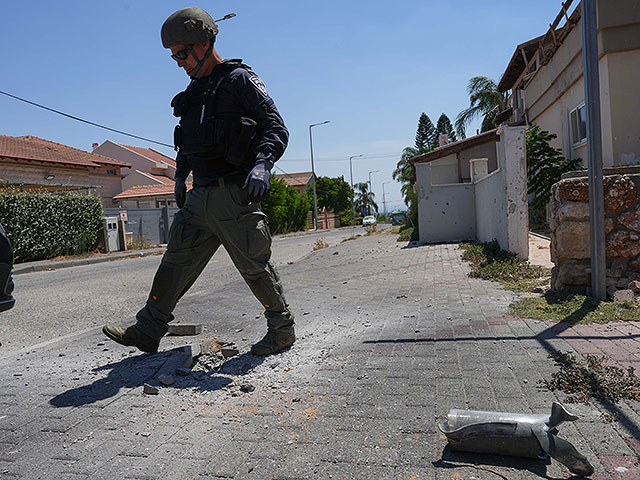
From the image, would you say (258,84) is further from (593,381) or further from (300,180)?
(300,180)

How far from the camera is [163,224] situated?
2228 centimetres

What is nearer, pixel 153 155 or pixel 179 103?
pixel 179 103

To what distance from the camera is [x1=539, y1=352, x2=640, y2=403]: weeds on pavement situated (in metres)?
2.21

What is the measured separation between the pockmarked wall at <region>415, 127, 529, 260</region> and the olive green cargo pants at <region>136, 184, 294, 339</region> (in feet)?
17.5

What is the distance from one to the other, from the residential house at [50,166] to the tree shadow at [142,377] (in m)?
16.4

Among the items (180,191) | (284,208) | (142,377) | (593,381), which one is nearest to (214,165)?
(180,191)

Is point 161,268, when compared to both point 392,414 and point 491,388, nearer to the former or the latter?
point 392,414

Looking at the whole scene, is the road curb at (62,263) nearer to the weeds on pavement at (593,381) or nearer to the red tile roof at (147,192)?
the weeds on pavement at (593,381)

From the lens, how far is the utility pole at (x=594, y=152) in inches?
157

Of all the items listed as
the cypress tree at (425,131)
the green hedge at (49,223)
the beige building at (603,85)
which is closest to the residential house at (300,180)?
the cypress tree at (425,131)

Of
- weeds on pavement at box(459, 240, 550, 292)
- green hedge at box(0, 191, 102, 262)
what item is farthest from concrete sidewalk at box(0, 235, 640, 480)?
green hedge at box(0, 191, 102, 262)

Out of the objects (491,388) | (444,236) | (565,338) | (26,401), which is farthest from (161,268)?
(444,236)

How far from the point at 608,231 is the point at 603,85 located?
6656 mm

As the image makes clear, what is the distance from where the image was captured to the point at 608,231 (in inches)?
166
